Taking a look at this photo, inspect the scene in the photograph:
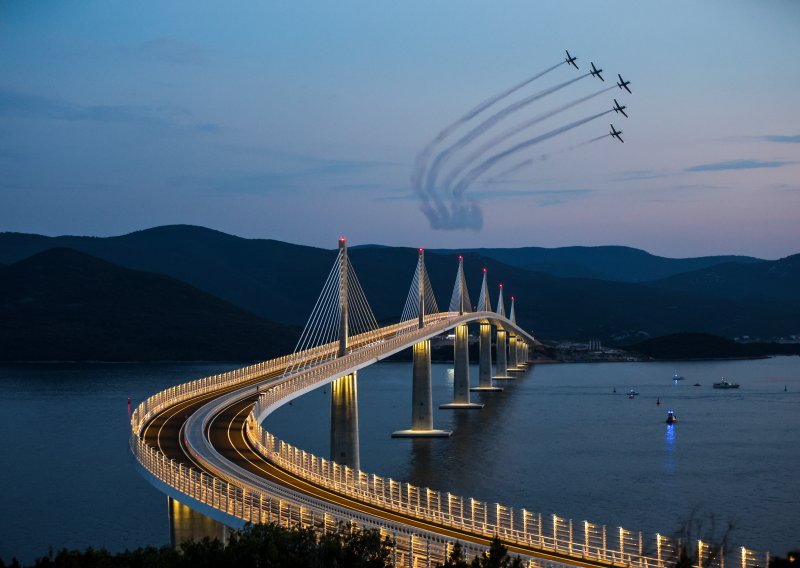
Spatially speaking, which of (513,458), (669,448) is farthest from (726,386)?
(513,458)

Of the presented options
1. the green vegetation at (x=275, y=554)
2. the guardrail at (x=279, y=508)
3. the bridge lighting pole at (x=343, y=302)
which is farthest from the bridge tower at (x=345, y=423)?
the green vegetation at (x=275, y=554)

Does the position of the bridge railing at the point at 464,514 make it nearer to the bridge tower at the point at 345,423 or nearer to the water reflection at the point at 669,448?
the bridge tower at the point at 345,423

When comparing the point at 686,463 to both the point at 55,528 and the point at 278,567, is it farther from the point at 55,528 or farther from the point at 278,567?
the point at 278,567

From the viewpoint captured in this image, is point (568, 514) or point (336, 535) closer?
point (336, 535)

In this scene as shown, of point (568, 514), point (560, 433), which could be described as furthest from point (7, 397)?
point (568, 514)

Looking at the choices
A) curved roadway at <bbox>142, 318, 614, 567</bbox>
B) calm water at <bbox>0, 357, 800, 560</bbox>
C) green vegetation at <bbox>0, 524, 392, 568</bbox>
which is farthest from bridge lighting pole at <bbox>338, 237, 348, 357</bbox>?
green vegetation at <bbox>0, 524, 392, 568</bbox>

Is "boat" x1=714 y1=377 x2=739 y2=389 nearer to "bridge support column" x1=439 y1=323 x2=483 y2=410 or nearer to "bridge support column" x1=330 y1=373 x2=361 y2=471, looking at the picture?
"bridge support column" x1=439 y1=323 x2=483 y2=410
